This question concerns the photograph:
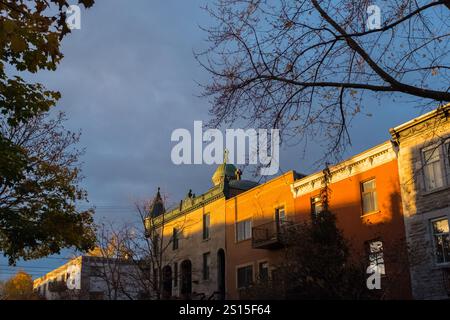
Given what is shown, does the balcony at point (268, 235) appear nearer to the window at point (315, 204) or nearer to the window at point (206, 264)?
the window at point (315, 204)

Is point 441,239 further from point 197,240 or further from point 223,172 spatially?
point 223,172

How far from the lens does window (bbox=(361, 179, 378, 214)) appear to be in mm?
26497

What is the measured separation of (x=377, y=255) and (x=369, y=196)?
15.8 feet

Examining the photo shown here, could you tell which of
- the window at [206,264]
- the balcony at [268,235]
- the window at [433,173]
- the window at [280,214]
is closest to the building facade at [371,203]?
the window at [433,173]

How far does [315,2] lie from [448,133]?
14.7 meters

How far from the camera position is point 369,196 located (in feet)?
88.3

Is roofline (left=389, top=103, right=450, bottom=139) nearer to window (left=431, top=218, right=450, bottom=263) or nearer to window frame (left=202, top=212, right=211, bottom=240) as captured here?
window (left=431, top=218, right=450, bottom=263)

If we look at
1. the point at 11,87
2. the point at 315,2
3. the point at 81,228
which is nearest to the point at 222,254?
the point at 81,228

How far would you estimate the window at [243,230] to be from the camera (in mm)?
35281

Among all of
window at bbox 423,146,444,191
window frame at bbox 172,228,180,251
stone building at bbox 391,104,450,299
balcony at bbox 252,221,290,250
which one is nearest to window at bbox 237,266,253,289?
balcony at bbox 252,221,290,250

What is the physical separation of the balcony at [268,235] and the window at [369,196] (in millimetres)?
5270

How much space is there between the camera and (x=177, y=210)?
44156 millimetres
